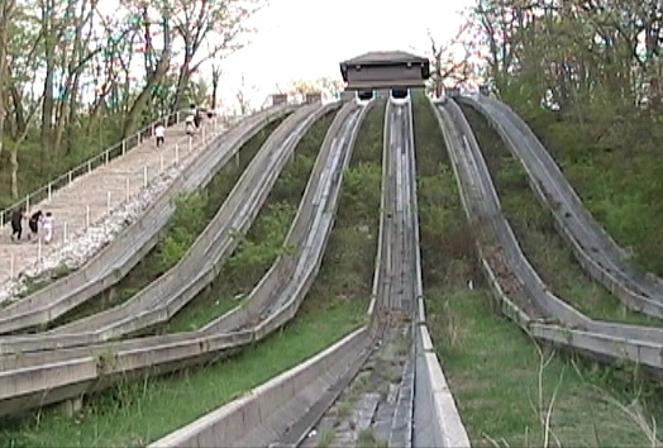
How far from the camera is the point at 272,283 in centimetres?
2484

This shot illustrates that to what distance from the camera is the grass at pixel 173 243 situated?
2270cm

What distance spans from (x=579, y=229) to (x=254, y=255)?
9097mm

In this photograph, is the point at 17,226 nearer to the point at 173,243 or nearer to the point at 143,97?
the point at 173,243

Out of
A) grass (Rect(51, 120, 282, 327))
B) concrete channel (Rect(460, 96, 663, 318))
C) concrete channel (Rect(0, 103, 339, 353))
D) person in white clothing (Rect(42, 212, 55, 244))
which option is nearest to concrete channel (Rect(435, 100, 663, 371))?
concrete channel (Rect(460, 96, 663, 318))

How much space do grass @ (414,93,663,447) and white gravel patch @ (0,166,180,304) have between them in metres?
8.24

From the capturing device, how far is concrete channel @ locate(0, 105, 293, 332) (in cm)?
1948

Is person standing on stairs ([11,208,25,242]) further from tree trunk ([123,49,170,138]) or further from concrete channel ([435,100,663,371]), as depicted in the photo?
tree trunk ([123,49,170,138])

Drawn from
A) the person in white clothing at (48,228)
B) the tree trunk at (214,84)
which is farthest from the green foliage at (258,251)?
the tree trunk at (214,84)

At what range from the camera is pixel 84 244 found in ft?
87.2

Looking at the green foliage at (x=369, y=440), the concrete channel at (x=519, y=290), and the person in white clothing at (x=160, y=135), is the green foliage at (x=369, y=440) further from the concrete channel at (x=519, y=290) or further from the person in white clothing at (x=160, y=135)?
the person in white clothing at (x=160, y=135)

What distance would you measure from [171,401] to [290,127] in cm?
3696

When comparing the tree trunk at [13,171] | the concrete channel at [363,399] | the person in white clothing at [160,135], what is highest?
the person in white clothing at [160,135]

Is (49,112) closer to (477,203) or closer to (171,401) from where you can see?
(477,203)

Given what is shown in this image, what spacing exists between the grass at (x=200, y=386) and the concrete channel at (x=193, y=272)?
190 centimetres
